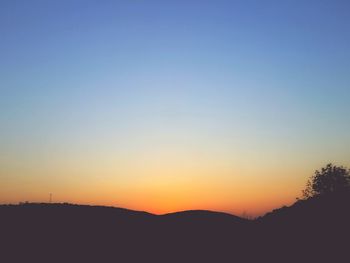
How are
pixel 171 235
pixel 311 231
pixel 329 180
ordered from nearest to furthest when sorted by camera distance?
pixel 311 231 → pixel 171 235 → pixel 329 180

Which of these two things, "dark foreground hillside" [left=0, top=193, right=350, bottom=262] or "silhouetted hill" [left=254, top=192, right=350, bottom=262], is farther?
"dark foreground hillside" [left=0, top=193, right=350, bottom=262]

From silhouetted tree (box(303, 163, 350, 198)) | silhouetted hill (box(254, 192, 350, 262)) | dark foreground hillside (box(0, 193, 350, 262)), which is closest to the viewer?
silhouetted hill (box(254, 192, 350, 262))

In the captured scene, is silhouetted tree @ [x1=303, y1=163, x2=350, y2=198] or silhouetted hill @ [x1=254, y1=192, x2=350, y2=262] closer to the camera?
silhouetted hill @ [x1=254, y1=192, x2=350, y2=262]

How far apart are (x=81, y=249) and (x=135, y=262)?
4351mm

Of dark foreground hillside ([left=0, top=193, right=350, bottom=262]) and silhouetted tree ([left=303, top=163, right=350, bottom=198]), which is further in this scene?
silhouetted tree ([left=303, top=163, right=350, bottom=198])

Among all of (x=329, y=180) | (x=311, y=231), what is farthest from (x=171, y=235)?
(x=329, y=180)

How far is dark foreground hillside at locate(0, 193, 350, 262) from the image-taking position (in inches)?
1153

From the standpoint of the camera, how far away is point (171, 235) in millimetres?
33688

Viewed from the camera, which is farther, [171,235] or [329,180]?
[329,180]

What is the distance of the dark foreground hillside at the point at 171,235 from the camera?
A: 29281mm

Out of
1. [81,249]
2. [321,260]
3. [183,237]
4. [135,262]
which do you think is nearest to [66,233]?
[81,249]

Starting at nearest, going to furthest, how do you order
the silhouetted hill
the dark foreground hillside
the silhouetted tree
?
the silhouetted hill, the dark foreground hillside, the silhouetted tree

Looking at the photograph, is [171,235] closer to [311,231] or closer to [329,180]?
[311,231]

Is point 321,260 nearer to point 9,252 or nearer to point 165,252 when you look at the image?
point 165,252
